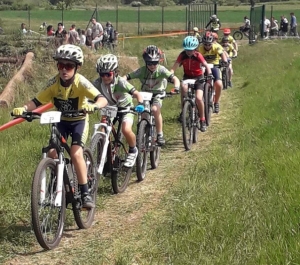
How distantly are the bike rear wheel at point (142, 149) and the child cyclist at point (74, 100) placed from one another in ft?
6.01

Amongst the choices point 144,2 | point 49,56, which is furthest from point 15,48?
point 144,2

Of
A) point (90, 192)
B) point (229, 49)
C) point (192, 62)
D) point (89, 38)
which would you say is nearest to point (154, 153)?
point (90, 192)

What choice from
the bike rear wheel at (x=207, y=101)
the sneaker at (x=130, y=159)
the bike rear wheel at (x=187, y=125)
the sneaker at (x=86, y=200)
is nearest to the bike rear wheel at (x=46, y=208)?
the sneaker at (x=86, y=200)

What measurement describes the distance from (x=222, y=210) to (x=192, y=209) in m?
0.34

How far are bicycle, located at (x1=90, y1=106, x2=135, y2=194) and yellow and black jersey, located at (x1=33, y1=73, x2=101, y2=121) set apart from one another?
785 mm

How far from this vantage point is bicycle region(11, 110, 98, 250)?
5449 millimetres

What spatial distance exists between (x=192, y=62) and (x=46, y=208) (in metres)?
5.99

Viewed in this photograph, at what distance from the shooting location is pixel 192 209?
20.4ft

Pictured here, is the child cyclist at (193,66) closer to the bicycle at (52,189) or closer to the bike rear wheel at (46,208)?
the bicycle at (52,189)

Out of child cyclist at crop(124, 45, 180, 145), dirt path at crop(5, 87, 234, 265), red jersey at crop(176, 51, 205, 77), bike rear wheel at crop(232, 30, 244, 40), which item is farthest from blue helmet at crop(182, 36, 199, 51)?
bike rear wheel at crop(232, 30, 244, 40)

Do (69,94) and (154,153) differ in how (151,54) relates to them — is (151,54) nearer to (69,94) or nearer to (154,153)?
(154,153)

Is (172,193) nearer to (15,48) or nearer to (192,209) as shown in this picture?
(192,209)

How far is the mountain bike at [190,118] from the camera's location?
9913 mm

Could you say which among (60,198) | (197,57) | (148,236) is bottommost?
(148,236)
